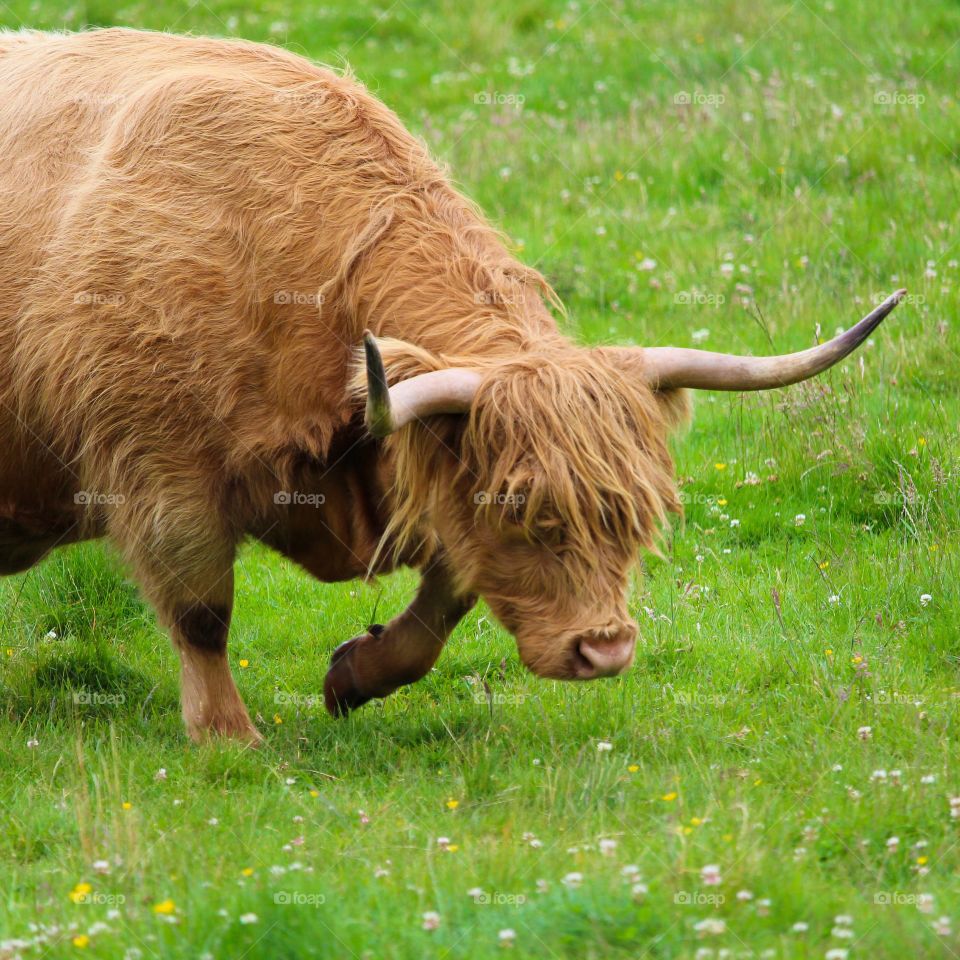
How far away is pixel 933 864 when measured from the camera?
3719 millimetres

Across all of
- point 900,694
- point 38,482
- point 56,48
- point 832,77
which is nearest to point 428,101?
point 832,77

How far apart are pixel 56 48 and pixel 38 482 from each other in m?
1.62

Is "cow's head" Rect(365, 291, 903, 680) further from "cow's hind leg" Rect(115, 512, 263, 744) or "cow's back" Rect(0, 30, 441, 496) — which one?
"cow's hind leg" Rect(115, 512, 263, 744)

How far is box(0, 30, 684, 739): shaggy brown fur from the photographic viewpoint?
4391 millimetres

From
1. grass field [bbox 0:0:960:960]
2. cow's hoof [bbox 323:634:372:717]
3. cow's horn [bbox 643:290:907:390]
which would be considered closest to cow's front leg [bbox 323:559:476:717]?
cow's hoof [bbox 323:634:372:717]

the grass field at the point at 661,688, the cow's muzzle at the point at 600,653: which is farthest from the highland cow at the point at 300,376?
the grass field at the point at 661,688

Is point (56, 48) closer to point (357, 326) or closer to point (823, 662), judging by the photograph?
point (357, 326)

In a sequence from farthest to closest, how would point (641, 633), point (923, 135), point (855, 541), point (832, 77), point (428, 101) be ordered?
point (428, 101)
point (832, 77)
point (923, 135)
point (855, 541)
point (641, 633)

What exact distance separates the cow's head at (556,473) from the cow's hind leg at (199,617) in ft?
2.70

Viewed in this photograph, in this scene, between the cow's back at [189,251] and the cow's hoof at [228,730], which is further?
the cow's hoof at [228,730]

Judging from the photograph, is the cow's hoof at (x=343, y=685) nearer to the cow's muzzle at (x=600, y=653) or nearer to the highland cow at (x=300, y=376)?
the highland cow at (x=300, y=376)

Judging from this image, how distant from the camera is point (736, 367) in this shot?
4.55 meters

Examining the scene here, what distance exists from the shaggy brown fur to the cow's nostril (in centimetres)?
3

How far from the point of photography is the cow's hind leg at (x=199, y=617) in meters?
4.98
